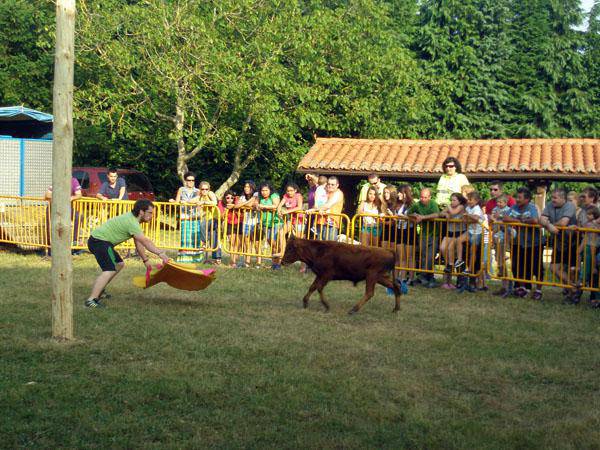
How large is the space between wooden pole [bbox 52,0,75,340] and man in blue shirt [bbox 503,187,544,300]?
7.58 metres

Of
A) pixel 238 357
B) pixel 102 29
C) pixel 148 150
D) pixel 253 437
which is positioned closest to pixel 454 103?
pixel 148 150

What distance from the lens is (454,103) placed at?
3525cm

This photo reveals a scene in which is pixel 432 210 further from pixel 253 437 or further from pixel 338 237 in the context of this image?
pixel 253 437

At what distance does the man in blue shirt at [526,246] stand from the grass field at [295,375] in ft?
3.25

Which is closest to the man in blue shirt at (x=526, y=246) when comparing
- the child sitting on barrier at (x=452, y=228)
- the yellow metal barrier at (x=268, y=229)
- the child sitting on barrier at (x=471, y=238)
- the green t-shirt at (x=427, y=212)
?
the child sitting on barrier at (x=471, y=238)

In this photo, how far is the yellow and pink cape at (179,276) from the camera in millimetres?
11648

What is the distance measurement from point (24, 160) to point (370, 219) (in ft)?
31.6

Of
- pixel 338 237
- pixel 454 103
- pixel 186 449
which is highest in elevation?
pixel 454 103

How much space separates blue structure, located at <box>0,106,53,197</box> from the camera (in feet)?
→ 67.2

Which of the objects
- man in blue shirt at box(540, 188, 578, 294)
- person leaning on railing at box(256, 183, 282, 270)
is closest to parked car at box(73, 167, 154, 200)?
person leaning on railing at box(256, 183, 282, 270)

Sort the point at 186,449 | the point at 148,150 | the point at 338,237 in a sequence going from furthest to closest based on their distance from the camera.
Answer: the point at 148,150 → the point at 338,237 → the point at 186,449

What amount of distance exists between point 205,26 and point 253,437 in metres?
20.3

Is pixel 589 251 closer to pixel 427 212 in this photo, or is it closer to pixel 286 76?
pixel 427 212

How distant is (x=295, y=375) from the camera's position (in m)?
8.02
